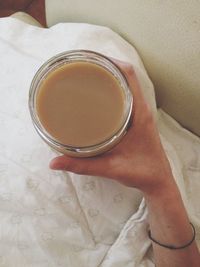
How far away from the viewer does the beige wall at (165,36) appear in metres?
0.69

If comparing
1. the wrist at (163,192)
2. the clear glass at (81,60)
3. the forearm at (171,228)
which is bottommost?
the forearm at (171,228)

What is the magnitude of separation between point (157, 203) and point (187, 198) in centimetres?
16

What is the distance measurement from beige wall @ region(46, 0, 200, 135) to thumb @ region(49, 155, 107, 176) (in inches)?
11.7

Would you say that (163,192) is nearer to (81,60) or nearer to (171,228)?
(171,228)

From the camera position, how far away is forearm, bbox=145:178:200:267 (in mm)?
668

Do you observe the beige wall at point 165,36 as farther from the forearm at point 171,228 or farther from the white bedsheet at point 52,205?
the forearm at point 171,228

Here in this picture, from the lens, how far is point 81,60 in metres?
0.58

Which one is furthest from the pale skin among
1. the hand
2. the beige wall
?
the beige wall

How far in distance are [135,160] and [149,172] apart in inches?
1.6

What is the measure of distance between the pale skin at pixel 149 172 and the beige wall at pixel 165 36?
14cm

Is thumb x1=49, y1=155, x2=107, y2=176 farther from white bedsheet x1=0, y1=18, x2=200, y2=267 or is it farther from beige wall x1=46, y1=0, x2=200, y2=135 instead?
beige wall x1=46, y1=0, x2=200, y2=135

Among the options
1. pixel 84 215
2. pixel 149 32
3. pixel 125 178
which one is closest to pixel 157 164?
pixel 125 178

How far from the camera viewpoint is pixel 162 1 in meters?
0.69

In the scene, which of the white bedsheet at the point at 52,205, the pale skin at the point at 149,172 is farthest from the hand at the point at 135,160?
the white bedsheet at the point at 52,205
